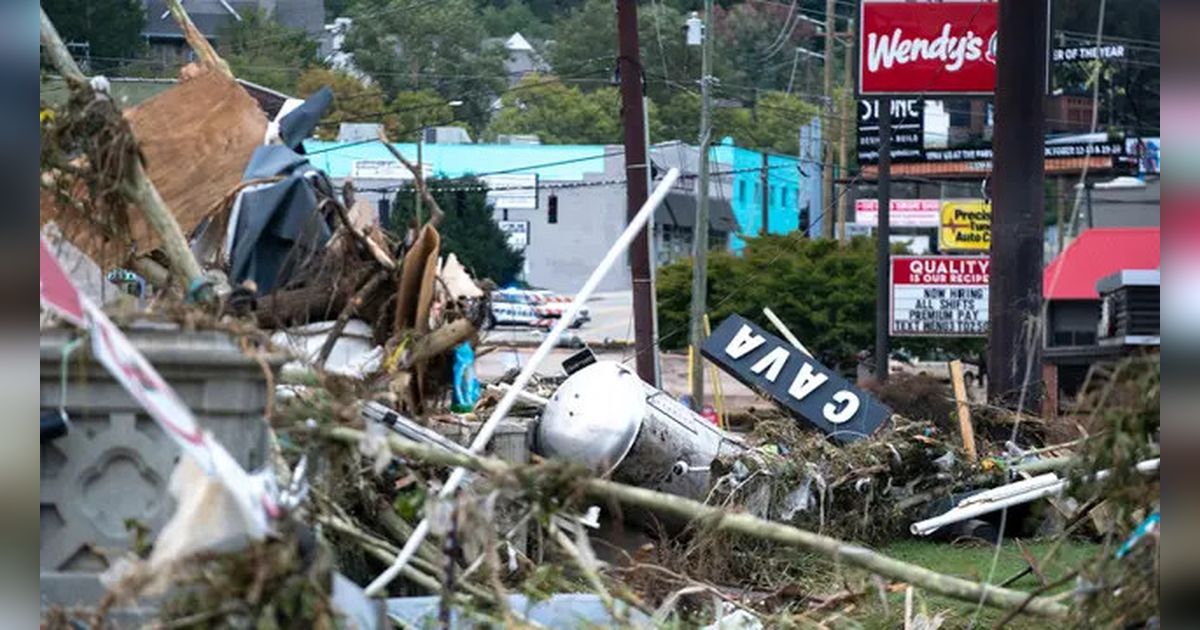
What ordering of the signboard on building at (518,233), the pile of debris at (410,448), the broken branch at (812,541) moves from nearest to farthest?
1. the pile of debris at (410,448)
2. the broken branch at (812,541)
3. the signboard on building at (518,233)

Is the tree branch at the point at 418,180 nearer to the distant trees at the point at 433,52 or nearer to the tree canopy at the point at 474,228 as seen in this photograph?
the tree canopy at the point at 474,228

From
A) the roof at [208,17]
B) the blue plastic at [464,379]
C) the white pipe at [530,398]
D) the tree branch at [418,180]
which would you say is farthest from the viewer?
the roof at [208,17]

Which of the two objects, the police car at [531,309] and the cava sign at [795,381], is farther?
the police car at [531,309]

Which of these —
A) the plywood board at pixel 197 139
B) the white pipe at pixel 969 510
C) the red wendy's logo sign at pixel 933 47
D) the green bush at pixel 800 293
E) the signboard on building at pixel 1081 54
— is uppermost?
the signboard on building at pixel 1081 54

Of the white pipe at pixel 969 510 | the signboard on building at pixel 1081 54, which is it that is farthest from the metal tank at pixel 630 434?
the signboard on building at pixel 1081 54

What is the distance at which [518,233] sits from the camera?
6888 centimetres

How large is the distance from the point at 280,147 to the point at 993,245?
11503 mm

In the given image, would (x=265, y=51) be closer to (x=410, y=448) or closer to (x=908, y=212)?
(x=908, y=212)

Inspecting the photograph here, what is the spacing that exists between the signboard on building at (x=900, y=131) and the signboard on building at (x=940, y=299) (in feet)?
30.2

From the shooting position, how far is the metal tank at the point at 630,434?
1163 cm

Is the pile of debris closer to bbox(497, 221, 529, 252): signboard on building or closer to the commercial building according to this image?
the commercial building

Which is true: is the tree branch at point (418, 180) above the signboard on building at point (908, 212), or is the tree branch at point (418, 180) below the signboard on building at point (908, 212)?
above

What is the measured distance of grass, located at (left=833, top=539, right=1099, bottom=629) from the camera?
24.0 ft

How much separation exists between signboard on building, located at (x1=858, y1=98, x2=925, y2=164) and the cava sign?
2717cm
